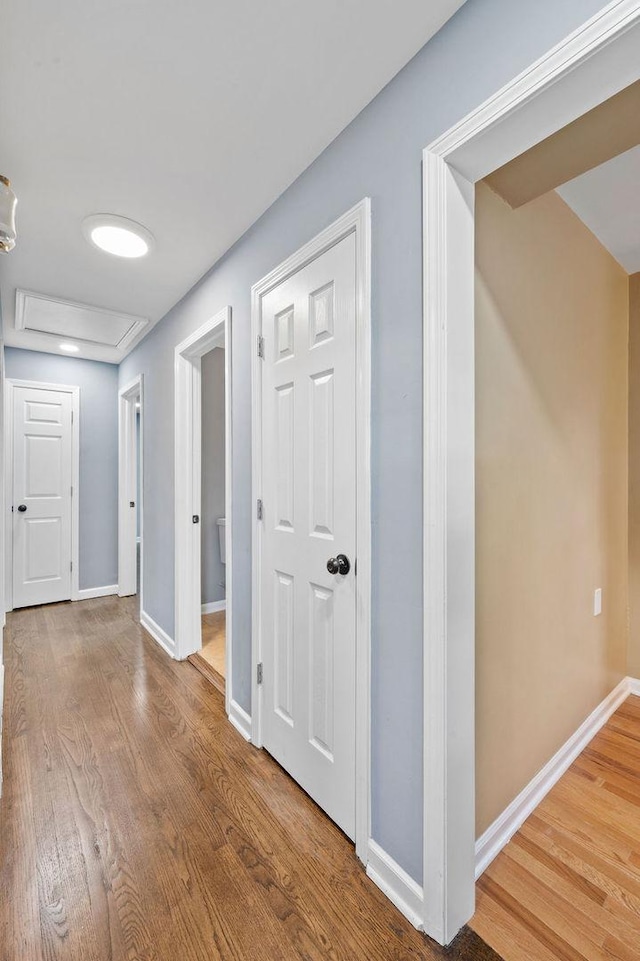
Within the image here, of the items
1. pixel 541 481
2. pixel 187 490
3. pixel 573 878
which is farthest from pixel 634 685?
pixel 187 490

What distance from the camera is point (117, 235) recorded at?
2088 millimetres

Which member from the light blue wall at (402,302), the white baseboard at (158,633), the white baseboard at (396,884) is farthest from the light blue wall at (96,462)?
the white baseboard at (396,884)

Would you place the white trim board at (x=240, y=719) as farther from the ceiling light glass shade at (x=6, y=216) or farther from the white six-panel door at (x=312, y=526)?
the ceiling light glass shade at (x=6, y=216)

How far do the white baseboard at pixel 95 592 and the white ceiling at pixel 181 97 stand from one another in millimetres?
3234

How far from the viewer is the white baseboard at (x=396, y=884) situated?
114 cm

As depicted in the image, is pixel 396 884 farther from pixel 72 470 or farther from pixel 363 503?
pixel 72 470

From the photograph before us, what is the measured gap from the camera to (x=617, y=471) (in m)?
2.29

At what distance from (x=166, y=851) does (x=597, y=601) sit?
210cm

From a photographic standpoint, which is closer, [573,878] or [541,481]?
[573,878]

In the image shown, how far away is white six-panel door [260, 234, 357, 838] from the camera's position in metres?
1.39

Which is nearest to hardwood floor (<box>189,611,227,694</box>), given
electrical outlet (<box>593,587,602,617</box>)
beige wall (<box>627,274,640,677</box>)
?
electrical outlet (<box>593,587,602,617</box>)

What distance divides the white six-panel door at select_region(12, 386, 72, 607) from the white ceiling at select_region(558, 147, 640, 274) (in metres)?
4.25

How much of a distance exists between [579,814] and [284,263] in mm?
2370

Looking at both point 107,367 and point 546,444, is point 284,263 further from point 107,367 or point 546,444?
point 107,367
